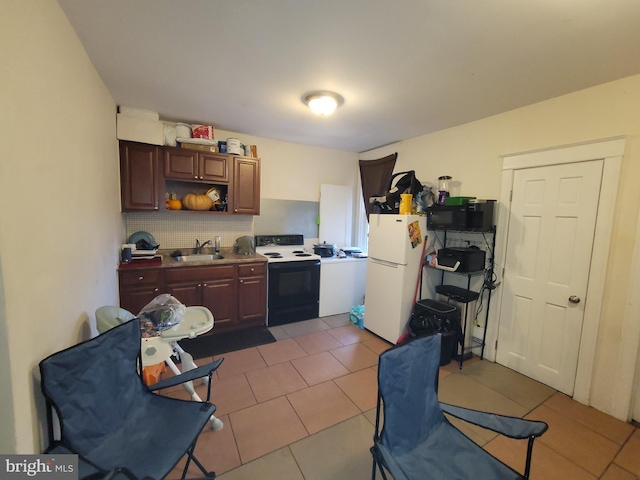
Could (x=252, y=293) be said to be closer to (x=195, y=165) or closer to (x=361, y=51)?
(x=195, y=165)

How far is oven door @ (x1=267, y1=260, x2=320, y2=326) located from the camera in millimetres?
3504

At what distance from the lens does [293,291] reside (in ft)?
11.9

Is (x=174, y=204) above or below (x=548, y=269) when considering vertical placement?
above

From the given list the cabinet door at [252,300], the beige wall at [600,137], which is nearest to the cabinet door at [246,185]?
the cabinet door at [252,300]

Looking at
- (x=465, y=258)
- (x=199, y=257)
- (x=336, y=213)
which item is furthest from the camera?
(x=336, y=213)

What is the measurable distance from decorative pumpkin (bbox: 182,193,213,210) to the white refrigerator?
2.14m

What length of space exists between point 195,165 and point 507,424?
356 cm

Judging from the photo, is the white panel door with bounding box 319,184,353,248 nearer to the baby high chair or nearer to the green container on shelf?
the green container on shelf

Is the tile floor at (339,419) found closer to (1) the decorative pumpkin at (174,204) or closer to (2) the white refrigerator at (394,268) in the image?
(2) the white refrigerator at (394,268)

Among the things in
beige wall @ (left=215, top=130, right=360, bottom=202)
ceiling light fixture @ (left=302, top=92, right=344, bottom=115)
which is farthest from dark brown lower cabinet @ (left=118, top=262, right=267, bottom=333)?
ceiling light fixture @ (left=302, top=92, right=344, bottom=115)

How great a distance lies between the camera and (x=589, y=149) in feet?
6.97

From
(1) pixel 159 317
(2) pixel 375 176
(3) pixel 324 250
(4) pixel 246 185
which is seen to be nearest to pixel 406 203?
(2) pixel 375 176

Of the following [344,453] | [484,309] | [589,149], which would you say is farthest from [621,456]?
[589,149]

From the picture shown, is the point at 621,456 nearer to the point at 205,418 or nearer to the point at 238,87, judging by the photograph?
the point at 205,418
